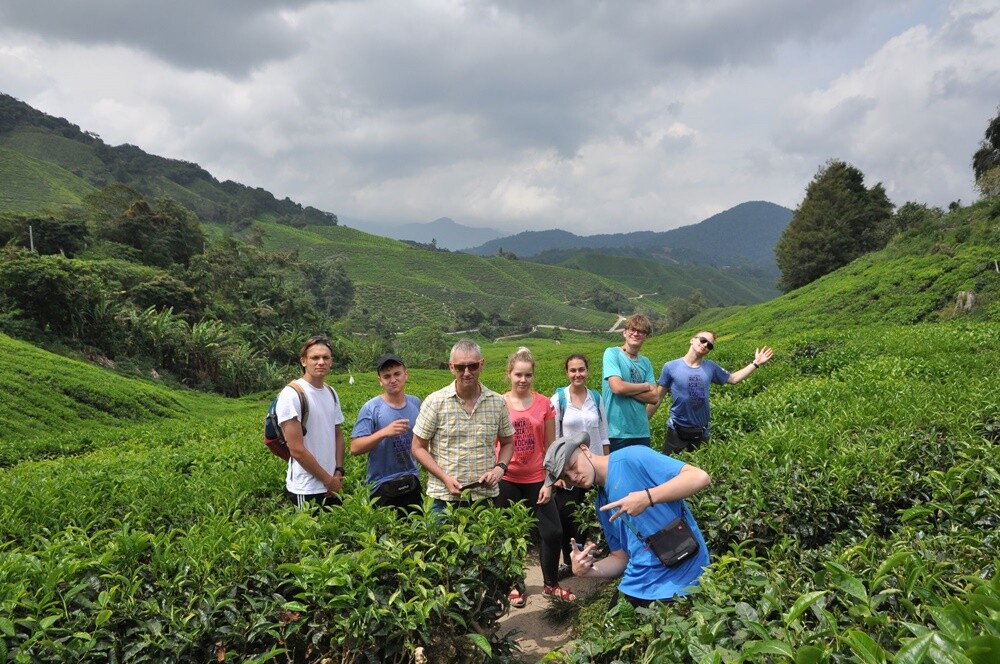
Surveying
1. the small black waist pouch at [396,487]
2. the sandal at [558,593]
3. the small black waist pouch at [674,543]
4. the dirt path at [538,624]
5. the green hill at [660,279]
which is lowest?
the dirt path at [538,624]

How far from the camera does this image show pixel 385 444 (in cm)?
471

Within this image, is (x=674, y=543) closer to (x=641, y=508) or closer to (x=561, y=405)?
(x=641, y=508)

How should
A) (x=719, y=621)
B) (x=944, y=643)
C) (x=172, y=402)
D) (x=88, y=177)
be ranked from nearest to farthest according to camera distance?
(x=944, y=643) < (x=719, y=621) < (x=172, y=402) < (x=88, y=177)

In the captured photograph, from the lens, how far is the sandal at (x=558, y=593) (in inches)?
190

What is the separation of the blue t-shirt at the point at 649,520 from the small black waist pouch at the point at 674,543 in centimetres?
4

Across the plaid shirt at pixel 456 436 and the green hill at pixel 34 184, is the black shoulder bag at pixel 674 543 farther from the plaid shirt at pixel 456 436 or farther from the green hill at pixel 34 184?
the green hill at pixel 34 184

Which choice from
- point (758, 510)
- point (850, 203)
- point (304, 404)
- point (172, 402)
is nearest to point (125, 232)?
point (172, 402)

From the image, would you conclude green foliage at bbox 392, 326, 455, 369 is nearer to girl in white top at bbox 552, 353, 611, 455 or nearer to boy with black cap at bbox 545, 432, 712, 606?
girl in white top at bbox 552, 353, 611, 455

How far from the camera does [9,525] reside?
4.66 m

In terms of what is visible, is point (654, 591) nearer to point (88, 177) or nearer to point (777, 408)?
point (777, 408)

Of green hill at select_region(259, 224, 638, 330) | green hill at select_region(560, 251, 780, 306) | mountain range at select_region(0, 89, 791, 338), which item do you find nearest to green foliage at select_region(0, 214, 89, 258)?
mountain range at select_region(0, 89, 791, 338)

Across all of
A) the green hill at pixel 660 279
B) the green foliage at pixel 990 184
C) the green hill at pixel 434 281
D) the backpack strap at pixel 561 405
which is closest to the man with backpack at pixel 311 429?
the backpack strap at pixel 561 405

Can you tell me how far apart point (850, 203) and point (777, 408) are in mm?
41392

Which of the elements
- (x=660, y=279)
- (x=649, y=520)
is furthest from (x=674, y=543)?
(x=660, y=279)
